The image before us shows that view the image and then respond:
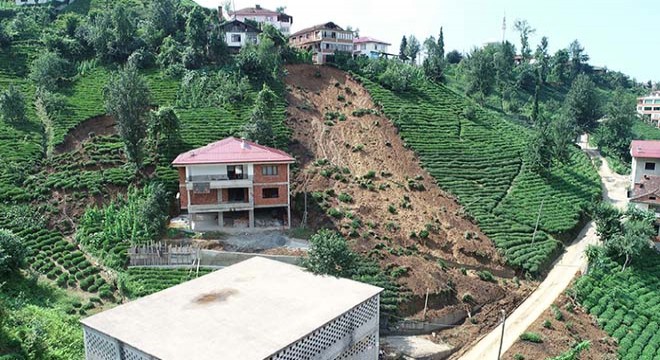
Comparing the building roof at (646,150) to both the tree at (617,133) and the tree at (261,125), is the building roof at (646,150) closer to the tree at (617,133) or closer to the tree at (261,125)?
the tree at (617,133)

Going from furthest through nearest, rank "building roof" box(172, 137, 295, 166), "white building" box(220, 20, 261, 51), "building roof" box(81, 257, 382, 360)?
"white building" box(220, 20, 261, 51) → "building roof" box(172, 137, 295, 166) → "building roof" box(81, 257, 382, 360)

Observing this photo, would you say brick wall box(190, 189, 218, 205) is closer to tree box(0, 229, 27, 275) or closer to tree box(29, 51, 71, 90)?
tree box(0, 229, 27, 275)

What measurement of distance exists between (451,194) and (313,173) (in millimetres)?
13501

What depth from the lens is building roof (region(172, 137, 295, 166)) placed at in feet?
126

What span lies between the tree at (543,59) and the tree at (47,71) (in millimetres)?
82396

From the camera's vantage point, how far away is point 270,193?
132 feet

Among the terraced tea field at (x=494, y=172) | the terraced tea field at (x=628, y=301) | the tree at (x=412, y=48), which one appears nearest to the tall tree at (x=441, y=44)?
the tree at (x=412, y=48)

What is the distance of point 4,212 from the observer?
36.6 meters

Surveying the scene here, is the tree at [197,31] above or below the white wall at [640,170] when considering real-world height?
above

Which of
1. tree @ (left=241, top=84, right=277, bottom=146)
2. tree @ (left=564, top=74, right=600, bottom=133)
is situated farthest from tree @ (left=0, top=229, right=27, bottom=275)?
tree @ (left=564, top=74, right=600, bottom=133)

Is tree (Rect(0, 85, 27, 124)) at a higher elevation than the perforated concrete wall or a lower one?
higher

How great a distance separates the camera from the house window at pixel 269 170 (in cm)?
3972

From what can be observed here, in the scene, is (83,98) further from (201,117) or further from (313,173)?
(313,173)

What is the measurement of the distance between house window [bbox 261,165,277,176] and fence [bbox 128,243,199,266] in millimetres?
9192
